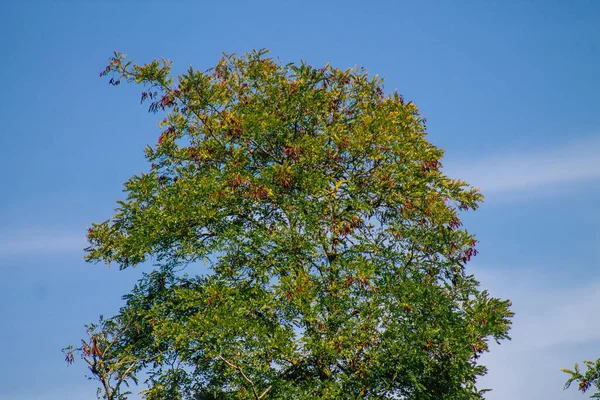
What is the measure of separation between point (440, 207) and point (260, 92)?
7.56 meters

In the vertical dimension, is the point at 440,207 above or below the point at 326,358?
above

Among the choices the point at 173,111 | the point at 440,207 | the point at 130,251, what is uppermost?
the point at 173,111

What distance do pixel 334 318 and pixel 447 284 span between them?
3850 millimetres

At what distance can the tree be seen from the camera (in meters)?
17.7

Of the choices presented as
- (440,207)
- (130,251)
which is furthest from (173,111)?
(440,207)

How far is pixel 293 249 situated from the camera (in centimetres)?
1944

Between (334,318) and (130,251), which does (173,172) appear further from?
(334,318)

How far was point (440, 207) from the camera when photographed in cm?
2072

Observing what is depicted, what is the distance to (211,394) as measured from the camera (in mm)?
19734

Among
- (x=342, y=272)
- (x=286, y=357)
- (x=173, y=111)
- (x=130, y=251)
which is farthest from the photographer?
(x=173, y=111)

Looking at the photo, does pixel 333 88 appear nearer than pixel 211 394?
No

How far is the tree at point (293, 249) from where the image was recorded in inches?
698

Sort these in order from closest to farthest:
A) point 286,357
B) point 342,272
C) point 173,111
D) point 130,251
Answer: point 286,357 < point 342,272 < point 130,251 < point 173,111

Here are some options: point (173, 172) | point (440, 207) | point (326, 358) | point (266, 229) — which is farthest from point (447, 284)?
point (173, 172)
